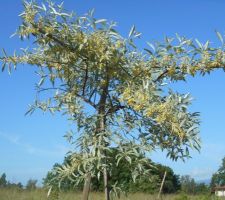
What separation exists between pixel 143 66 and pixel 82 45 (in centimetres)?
49

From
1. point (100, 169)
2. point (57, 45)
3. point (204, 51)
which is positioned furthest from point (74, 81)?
point (204, 51)

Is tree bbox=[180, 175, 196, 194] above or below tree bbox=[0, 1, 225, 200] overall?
above

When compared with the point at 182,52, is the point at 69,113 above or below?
below

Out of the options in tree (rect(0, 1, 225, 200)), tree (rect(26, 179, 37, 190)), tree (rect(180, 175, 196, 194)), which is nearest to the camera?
tree (rect(0, 1, 225, 200))

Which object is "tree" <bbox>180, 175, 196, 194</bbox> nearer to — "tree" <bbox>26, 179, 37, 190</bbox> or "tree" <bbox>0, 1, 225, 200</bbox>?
"tree" <bbox>26, 179, 37, 190</bbox>

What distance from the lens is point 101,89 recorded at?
13.3ft

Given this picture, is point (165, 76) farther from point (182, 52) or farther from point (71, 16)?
point (71, 16)

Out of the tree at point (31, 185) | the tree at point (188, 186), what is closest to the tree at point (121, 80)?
the tree at point (31, 185)

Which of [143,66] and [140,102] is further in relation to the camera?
[143,66]

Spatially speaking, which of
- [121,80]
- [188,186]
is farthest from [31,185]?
[188,186]

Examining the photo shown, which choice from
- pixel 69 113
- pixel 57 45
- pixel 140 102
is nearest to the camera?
pixel 140 102

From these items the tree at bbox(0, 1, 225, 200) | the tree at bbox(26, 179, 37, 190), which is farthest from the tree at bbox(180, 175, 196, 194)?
the tree at bbox(0, 1, 225, 200)

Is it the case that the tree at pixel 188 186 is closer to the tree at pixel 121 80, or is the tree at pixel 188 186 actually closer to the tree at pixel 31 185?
the tree at pixel 31 185

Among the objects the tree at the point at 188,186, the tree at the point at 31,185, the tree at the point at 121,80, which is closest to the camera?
the tree at the point at 121,80
